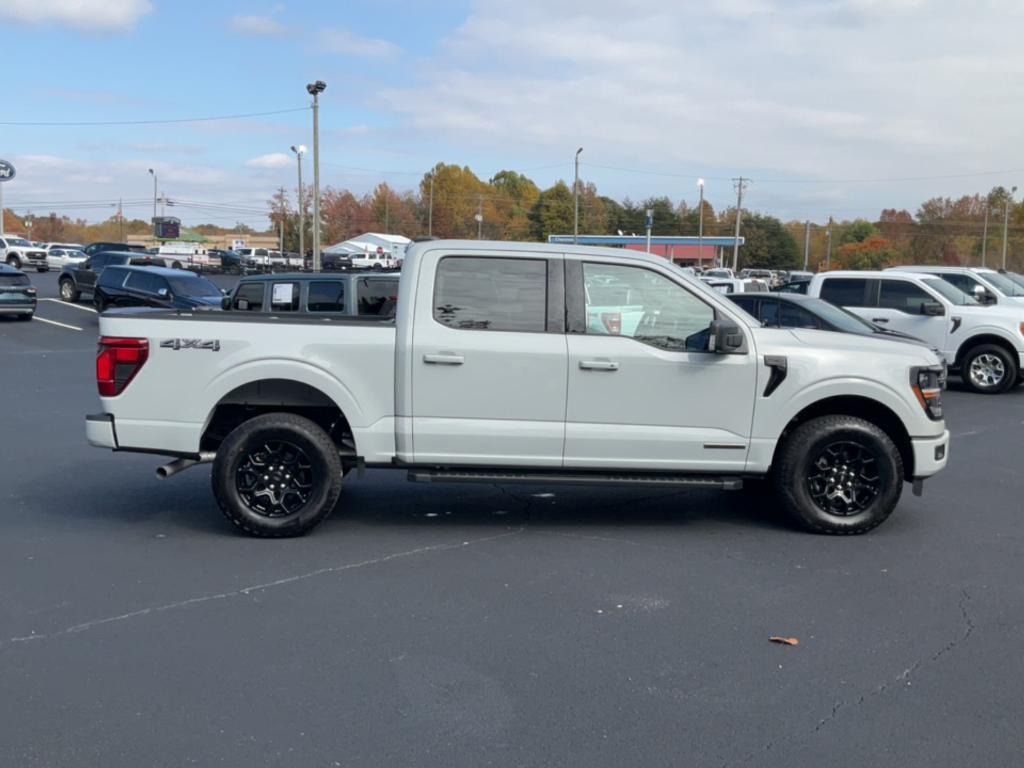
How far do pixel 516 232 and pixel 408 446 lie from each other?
94.6 meters

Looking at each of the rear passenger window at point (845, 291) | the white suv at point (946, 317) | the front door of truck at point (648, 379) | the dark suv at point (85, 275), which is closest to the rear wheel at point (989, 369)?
the white suv at point (946, 317)

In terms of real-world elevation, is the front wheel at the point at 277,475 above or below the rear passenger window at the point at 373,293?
below

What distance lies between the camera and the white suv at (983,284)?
1728 cm

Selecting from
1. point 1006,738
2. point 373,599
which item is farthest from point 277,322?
point 1006,738

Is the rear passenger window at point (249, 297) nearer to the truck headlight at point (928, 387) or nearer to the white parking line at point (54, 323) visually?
the truck headlight at point (928, 387)

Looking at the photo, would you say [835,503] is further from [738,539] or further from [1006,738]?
[1006,738]

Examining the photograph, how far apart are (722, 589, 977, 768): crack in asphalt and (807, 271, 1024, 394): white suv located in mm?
11165

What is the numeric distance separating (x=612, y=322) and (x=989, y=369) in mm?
11382

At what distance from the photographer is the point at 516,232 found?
100 meters

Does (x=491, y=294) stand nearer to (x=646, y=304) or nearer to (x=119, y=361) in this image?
(x=646, y=304)

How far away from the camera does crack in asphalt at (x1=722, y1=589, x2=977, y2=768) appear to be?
3971 mm

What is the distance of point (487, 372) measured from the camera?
21.9ft

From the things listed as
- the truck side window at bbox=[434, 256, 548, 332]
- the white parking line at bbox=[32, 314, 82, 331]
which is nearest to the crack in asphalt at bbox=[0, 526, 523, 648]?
the truck side window at bbox=[434, 256, 548, 332]

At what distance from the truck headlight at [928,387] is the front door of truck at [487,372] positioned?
98.0 inches
